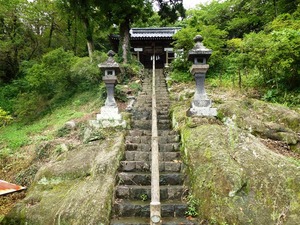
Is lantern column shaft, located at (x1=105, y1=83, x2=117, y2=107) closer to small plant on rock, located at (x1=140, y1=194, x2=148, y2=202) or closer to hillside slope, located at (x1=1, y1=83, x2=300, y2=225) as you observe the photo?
hillside slope, located at (x1=1, y1=83, x2=300, y2=225)

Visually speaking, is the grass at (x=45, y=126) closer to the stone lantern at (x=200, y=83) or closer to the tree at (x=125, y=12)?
the tree at (x=125, y=12)

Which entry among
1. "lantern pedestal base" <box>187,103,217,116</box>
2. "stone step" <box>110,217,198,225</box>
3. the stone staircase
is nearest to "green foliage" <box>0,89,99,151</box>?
the stone staircase

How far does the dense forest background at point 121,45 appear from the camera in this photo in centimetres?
851

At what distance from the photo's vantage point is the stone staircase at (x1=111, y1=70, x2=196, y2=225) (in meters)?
4.25

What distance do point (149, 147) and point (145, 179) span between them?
1.09 metres

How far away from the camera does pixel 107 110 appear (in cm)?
667

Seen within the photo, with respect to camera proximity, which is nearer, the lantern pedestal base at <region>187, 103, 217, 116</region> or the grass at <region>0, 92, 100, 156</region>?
the lantern pedestal base at <region>187, 103, 217, 116</region>

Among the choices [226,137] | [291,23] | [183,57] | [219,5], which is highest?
[219,5]

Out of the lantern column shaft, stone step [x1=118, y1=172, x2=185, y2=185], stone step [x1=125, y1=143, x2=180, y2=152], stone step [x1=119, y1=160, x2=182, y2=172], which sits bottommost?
stone step [x1=118, y1=172, x2=185, y2=185]

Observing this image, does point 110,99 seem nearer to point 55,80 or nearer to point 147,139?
point 147,139

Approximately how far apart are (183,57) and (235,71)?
2.83 metres

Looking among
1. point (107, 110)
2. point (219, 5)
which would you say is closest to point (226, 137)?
point (107, 110)

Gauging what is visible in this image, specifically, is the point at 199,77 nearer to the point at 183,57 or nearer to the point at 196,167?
the point at 196,167

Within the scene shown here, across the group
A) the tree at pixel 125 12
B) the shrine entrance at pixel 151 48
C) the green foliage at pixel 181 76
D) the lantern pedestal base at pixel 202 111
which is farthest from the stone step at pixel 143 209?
the shrine entrance at pixel 151 48
